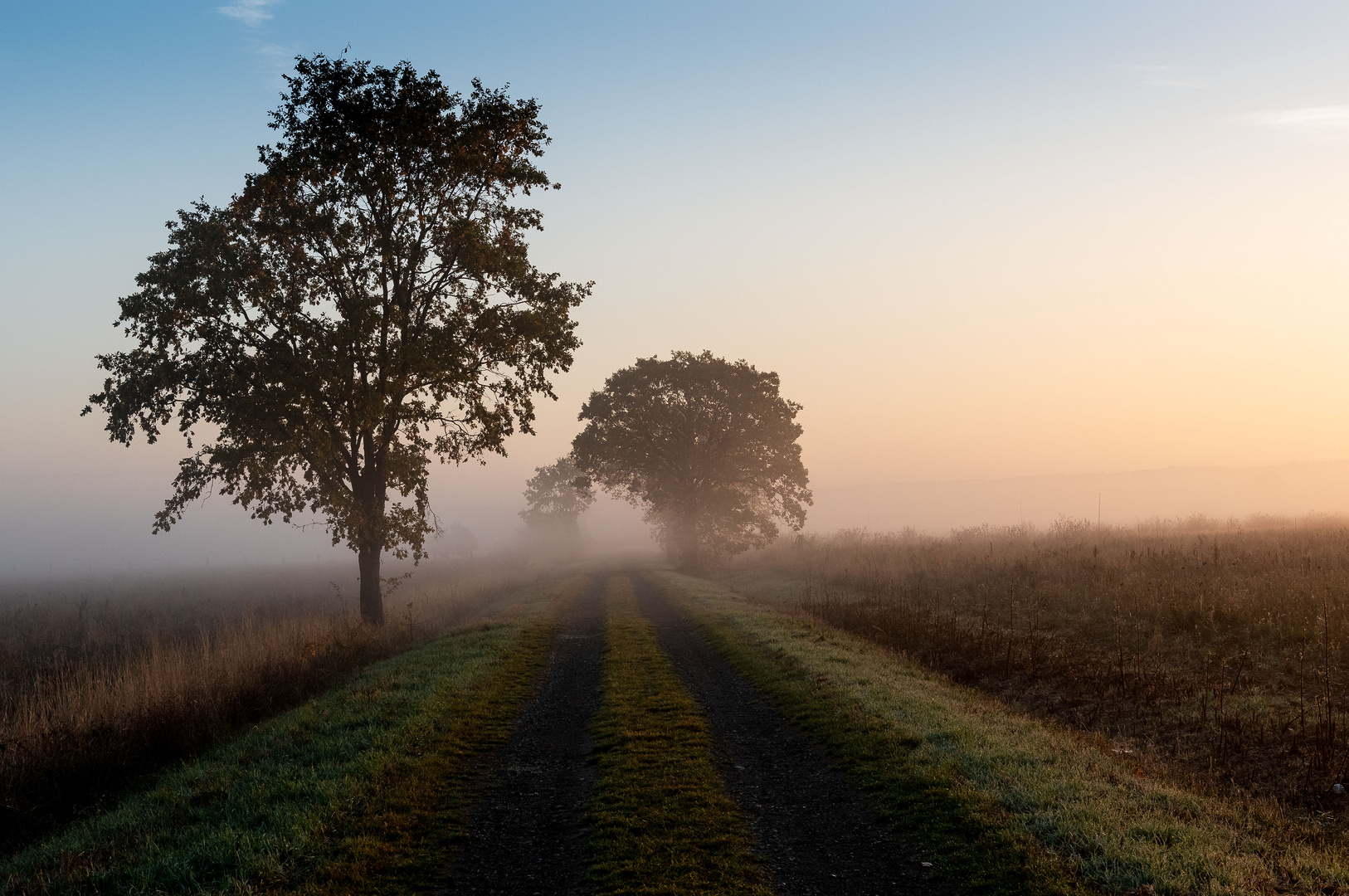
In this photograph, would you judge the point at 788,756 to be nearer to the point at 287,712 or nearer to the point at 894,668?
the point at 894,668

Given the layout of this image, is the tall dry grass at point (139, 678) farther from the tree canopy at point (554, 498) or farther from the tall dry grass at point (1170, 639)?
the tree canopy at point (554, 498)

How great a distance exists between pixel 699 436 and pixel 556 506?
2012 inches

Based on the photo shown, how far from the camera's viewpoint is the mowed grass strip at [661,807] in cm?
670

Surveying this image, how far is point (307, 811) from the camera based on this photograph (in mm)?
8172

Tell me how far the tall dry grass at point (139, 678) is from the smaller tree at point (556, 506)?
63443 mm

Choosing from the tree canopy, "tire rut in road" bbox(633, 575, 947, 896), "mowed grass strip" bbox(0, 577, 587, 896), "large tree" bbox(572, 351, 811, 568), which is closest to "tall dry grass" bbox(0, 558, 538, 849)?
"mowed grass strip" bbox(0, 577, 587, 896)

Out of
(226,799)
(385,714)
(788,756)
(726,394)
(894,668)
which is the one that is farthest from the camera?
(726,394)

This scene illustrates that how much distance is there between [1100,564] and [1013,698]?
32.1 feet

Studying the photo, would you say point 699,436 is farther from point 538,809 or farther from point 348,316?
point 538,809

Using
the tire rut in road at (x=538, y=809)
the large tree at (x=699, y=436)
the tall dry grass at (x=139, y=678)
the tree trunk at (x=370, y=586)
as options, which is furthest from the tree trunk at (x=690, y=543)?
the tire rut in road at (x=538, y=809)

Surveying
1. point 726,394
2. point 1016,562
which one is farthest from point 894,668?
point 726,394

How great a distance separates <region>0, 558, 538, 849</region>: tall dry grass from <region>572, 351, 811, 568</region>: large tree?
20859mm

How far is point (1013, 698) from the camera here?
575 inches

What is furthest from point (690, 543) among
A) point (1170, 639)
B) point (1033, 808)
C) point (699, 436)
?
point (1033, 808)
